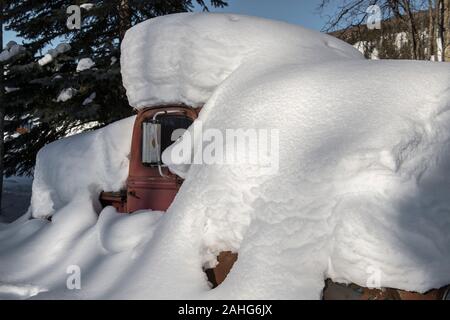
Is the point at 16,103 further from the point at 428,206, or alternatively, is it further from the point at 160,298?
the point at 428,206

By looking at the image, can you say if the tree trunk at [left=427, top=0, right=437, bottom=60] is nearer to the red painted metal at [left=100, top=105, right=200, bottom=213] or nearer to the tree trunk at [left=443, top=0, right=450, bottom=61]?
the tree trunk at [left=443, top=0, right=450, bottom=61]

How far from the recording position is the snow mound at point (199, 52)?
3389 millimetres

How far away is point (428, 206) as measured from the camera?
187cm

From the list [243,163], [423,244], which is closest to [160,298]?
[243,163]

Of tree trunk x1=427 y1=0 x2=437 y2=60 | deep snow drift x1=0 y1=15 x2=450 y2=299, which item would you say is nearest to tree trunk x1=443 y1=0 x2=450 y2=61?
tree trunk x1=427 y1=0 x2=437 y2=60

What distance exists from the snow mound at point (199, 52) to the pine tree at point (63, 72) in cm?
455

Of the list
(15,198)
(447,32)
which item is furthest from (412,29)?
(15,198)

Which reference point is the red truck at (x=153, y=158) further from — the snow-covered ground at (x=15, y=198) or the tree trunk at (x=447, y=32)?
the snow-covered ground at (x=15, y=198)

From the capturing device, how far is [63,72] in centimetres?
870

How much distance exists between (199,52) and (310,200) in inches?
74.6

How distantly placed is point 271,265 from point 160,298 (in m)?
0.75

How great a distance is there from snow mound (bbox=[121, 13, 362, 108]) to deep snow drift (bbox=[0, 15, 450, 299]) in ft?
0.29

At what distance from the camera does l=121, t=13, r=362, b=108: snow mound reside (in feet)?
11.1

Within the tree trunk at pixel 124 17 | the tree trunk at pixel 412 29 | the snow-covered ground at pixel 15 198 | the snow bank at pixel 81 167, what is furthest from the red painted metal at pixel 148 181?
the tree trunk at pixel 412 29
